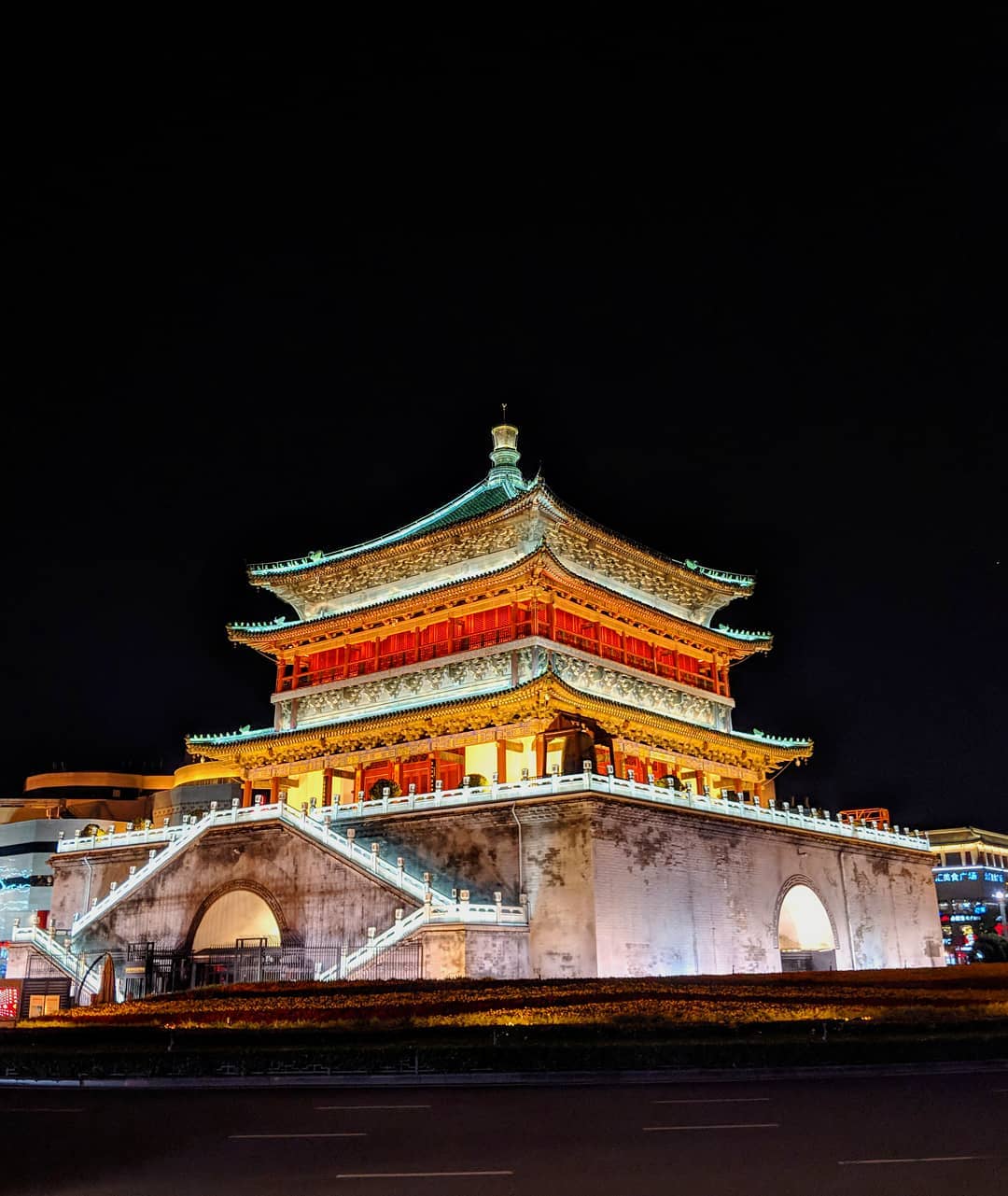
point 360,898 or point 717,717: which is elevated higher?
point 717,717

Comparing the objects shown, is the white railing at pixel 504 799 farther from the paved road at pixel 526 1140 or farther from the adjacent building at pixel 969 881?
the adjacent building at pixel 969 881

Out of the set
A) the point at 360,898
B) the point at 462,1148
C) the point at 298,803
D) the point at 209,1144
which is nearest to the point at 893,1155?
the point at 462,1148

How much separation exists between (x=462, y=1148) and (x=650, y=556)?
33977mm

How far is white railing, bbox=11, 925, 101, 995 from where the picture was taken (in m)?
31.0

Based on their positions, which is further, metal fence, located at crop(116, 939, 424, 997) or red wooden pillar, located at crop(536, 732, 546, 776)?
red wooden pillar, located at crop(536, 732, 546, 776)

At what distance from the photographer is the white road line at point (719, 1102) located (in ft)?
42.7

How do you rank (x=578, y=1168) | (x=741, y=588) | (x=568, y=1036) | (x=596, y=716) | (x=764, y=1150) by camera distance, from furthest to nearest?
(x=741, y=588) → (x=596, y=716) → (x=568, y=1036) → (x=764, y=1150) → (x=578, y=1168)

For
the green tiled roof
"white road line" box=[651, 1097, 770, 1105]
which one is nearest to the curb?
"white road line" box=[651, 1097, 770, 1105]

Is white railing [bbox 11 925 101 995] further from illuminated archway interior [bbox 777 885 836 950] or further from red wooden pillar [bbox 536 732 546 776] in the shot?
illuminated archway interior [bbox 777 885 836 950]

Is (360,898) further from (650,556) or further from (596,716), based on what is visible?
(650,556)

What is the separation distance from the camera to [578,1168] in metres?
9.12

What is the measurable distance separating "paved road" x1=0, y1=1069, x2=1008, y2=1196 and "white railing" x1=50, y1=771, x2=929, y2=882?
1402cm

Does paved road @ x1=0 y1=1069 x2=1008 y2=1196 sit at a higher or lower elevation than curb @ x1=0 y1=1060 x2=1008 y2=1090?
higher

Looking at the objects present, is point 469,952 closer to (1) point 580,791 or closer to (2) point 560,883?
(2) point 560,883
